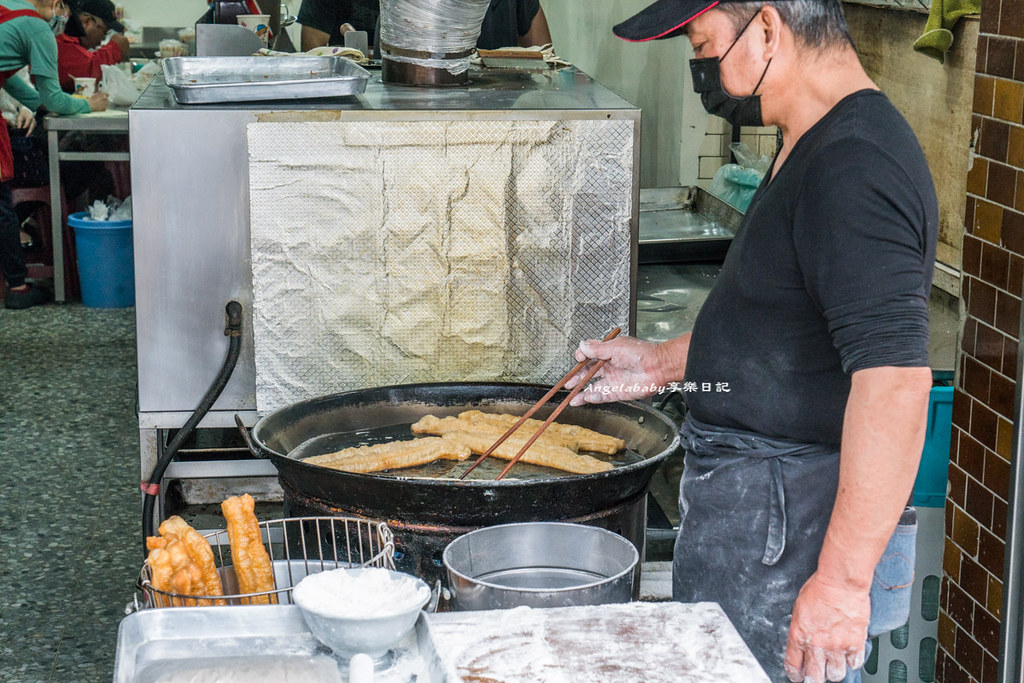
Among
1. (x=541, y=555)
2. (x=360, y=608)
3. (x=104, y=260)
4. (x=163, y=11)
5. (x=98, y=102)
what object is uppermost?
(x=163, y=11)

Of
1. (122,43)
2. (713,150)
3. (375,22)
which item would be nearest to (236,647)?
(375,22)

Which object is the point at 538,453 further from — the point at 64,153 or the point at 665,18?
the point at 64,153

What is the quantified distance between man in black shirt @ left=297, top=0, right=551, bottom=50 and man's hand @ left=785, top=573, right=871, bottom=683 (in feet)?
14.2

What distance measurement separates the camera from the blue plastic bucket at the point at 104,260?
677cm

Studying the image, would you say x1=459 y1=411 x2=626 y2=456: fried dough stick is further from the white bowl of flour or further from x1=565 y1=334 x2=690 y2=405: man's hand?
the white bowl of flour

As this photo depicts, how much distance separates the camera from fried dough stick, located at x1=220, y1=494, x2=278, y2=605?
6.56ft

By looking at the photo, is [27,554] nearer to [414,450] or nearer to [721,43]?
[414,450]

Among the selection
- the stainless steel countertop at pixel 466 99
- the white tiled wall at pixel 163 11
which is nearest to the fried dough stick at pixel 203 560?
the stainless steel countertop at pixel 466 99

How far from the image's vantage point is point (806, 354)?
177 centimetres

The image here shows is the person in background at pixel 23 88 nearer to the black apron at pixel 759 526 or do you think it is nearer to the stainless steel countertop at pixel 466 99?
the stainless steel countertop at pixel 466 99

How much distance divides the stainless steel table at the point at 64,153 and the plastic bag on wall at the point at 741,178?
361cm

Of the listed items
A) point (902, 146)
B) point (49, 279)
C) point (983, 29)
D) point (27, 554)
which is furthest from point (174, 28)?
point (902, 146)

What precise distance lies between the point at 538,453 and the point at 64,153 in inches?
207

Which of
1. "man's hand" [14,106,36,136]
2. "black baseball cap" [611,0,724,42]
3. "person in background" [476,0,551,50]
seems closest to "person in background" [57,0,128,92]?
"man's hand" [14,106,36,136]
